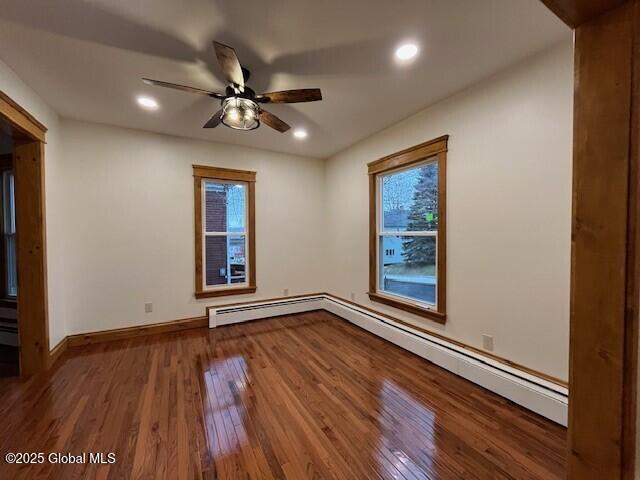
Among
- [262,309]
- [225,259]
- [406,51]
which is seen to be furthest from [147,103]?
[262,309]

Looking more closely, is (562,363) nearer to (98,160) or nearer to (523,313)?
(523,313)

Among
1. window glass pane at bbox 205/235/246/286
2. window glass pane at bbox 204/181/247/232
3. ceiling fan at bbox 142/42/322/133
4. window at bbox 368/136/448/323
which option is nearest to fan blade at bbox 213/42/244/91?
ceiling fan at bbox 142/42/322/133

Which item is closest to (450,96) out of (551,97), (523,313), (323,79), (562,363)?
(551,97)

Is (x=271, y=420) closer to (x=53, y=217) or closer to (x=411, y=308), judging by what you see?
(x=411, y=308)

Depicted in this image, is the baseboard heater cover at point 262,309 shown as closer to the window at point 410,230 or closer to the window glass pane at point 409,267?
the window at point 410,230

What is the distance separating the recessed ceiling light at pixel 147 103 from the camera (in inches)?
104

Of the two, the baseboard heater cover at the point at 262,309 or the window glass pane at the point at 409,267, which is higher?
the window glass pane at the point at 409,267

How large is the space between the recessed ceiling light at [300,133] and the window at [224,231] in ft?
3.15

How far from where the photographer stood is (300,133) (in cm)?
355

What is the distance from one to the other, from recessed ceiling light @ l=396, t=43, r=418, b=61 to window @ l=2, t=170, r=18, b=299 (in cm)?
484

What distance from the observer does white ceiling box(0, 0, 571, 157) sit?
5.23 feet

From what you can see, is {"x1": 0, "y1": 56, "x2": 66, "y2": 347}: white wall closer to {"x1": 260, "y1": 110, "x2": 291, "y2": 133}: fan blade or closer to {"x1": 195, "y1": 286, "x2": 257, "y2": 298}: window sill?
{"x1": 195, "y1": 286, "x2": 257, "y2": 298}: window sill

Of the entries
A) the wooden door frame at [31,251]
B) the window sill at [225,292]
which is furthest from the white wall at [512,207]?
the wooden door frame at [31,251]

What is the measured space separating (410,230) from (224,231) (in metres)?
2.65
